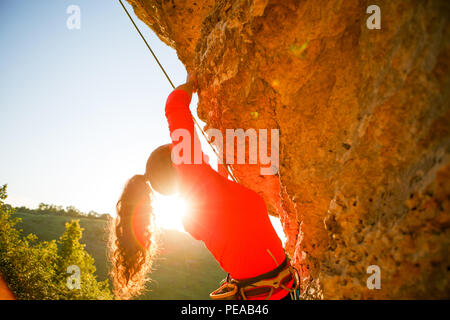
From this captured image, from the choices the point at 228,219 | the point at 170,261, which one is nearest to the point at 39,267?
the point at 228,219

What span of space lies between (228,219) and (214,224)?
133 millimetres

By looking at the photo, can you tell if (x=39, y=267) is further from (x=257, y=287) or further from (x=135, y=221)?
(x=257, y=287)

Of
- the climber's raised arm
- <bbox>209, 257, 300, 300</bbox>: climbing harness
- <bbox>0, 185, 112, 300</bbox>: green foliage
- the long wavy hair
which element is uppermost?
the climber's raised arm

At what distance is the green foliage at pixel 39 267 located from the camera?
626 inches

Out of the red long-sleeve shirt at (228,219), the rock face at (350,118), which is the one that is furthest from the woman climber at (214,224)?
the rock face at (350,118)

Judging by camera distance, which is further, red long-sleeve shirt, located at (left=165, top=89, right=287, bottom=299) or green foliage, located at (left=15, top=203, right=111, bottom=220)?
green foliage, located at (left=15, top=203, right=111, bottom=220)

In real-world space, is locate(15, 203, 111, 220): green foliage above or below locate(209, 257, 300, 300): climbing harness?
below

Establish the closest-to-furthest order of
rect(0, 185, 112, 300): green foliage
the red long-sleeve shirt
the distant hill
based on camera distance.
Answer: the red long-sleeve shirt
rect(0, 185, 112, 300): green foliage
the distant hill

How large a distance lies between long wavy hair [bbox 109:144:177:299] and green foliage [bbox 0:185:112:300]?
19724 mm

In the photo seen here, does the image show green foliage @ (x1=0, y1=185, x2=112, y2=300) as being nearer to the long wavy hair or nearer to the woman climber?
the long wavy hair

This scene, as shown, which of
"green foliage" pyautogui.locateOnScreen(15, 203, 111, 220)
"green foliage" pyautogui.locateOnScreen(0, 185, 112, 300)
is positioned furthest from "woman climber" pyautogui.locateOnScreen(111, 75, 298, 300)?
"green foliage" pyautogui.locateOnScreen(15, 203, 111, 220)

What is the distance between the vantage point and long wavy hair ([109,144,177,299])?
6.81 ft
